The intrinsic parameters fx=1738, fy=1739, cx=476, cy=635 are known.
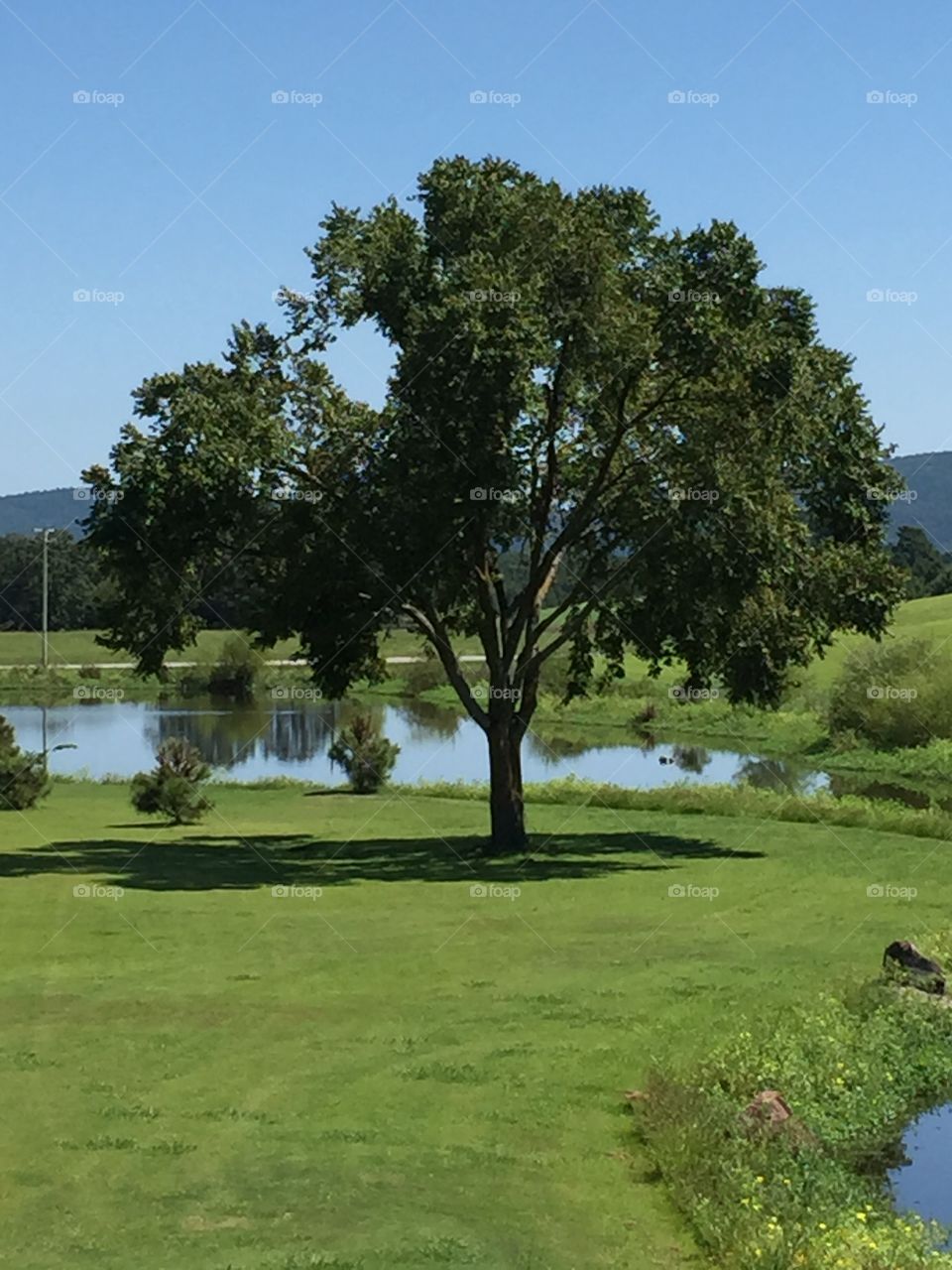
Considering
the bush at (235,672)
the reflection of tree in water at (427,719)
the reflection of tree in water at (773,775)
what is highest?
the bush at (235,672)

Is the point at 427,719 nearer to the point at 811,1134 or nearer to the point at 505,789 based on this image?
the point at 505,789

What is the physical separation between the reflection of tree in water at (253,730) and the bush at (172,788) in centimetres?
2560

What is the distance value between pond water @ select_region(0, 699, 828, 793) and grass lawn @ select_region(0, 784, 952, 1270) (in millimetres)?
26418

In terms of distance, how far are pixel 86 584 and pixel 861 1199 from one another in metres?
149

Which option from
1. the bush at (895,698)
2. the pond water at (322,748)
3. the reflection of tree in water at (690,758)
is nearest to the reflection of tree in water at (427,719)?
the pond water at (322,748)

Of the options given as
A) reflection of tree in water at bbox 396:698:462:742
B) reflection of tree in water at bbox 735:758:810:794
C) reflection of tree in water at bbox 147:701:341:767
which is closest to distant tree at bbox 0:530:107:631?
reflection of tree in water at bbox 147:701:341:767

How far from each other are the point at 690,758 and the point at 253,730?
23054 millimetres

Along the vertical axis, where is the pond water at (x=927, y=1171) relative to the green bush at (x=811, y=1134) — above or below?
below

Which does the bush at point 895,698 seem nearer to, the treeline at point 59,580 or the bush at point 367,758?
the bush at point 367,758

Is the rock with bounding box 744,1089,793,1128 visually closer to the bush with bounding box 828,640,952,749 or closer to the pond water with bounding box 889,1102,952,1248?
the pond water with bounding box 889,1102,952,1248

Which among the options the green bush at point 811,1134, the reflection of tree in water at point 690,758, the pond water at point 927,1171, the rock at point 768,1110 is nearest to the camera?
the green bush at point 811,1134

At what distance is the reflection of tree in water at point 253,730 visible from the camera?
76062mm

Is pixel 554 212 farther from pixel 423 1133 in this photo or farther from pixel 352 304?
pixel 423 1133

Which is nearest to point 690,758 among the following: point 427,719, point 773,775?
point 773,775
